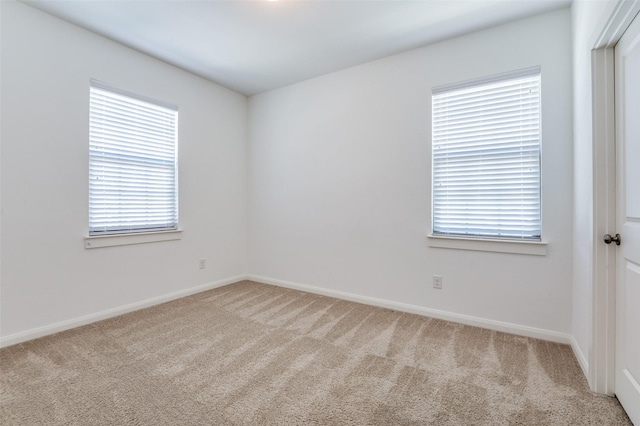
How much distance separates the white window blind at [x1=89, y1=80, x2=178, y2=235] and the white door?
385cm

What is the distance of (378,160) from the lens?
10.5 feet

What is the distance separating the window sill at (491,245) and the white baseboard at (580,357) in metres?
0.68

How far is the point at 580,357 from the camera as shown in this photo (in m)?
2.03

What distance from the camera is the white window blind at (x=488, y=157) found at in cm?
249

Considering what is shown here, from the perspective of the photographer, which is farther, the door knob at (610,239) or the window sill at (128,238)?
the window sill at (128,238)

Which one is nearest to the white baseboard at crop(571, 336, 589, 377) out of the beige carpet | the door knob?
the beige carpet

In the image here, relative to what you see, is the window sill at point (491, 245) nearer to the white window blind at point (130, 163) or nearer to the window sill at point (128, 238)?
the window sill at point (128, 238)

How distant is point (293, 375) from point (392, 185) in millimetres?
2046

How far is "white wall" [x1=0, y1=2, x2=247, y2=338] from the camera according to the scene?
2312mm

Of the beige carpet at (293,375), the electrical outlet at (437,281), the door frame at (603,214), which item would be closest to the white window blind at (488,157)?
the electrical outlet at (437,281)

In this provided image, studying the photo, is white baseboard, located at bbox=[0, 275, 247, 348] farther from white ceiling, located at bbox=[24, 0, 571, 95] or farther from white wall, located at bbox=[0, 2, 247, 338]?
white ceiling, located at bbox=[24, 0, 571, 95]

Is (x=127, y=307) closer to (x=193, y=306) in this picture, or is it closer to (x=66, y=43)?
(x=193, y=306)

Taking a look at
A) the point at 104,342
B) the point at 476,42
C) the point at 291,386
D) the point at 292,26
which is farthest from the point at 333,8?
the point at 104,342

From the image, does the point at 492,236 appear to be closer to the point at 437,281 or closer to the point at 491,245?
the point at 491,245
